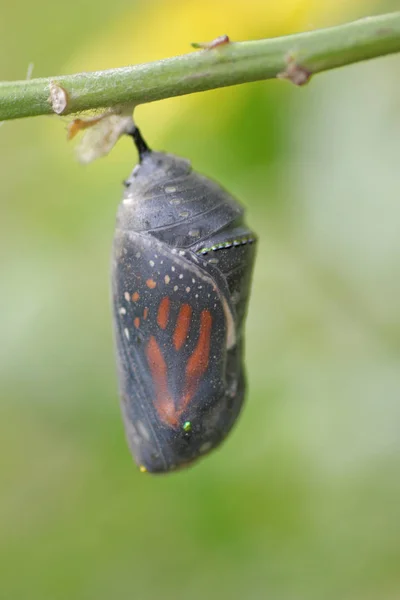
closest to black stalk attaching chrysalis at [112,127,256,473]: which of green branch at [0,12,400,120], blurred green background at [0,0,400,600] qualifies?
green branch at [0,12,400,120]

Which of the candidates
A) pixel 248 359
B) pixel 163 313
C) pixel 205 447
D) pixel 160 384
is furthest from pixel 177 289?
pixel 248 359

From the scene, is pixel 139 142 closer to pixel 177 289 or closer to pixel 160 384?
pixel 177 289

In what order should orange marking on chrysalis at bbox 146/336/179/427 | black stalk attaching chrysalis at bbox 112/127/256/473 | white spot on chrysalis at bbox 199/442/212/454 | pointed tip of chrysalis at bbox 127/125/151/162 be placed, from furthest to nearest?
white spot on chrysalis at bbox 199/442/212/454, orange marking on chrysalis at bbox 146/336/179/427, black stalk attaching chrysalis at bbox 112/127/256/473, pointed tip of chrysalis at bbox 127/125/151/162

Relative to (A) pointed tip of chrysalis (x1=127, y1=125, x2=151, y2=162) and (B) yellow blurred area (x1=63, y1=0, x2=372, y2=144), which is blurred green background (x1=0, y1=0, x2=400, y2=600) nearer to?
(B) yellow blurred area (x1=63, y1=0, x2=372, y2=144)

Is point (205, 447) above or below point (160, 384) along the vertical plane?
below

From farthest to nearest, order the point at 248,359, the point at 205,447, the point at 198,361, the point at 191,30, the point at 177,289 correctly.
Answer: the point at 248,359 < the point at 191,30 < the point at 205,447 < the point at 198,361 < the point at 177,289

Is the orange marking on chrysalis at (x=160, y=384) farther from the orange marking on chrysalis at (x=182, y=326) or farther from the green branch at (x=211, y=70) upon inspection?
the green branch at (x=211, y=70)
